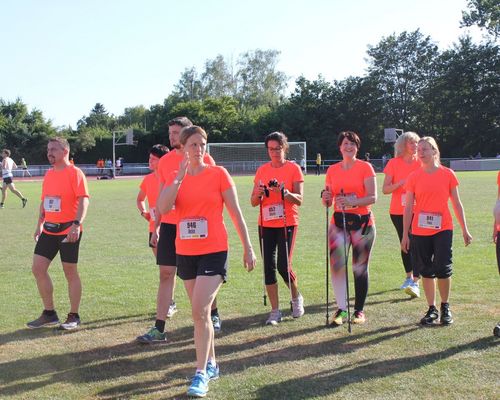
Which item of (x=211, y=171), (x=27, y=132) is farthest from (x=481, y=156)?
(x=211, y=171)

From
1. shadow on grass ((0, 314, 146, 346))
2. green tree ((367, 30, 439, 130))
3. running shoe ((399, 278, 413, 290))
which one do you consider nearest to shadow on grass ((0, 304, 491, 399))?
shadow on grass ((0, 314, 146, 346))

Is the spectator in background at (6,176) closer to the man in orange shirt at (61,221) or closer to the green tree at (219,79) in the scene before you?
the man in orange shirt at (61,221)

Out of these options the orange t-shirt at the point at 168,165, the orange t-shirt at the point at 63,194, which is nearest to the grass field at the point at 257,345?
the orange t-shirt at the point at 63,194

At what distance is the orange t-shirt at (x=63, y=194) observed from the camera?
6.83m

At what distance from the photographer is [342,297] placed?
6871mm

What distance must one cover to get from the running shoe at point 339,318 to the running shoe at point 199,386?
2246 millimetres

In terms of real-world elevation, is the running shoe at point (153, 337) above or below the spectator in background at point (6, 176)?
below

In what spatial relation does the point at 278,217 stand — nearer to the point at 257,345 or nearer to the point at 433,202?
the point at 257,345

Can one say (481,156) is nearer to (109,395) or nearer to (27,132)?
(27,132)

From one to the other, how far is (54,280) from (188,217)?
5198mm

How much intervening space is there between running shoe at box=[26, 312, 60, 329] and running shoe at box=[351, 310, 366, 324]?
10.7 feet

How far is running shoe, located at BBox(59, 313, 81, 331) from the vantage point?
6750 millimetres

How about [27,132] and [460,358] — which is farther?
[27,132]

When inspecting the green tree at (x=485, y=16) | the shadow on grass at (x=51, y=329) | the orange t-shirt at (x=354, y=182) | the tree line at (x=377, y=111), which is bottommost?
the shadow on grass at (x=51, y=329)
